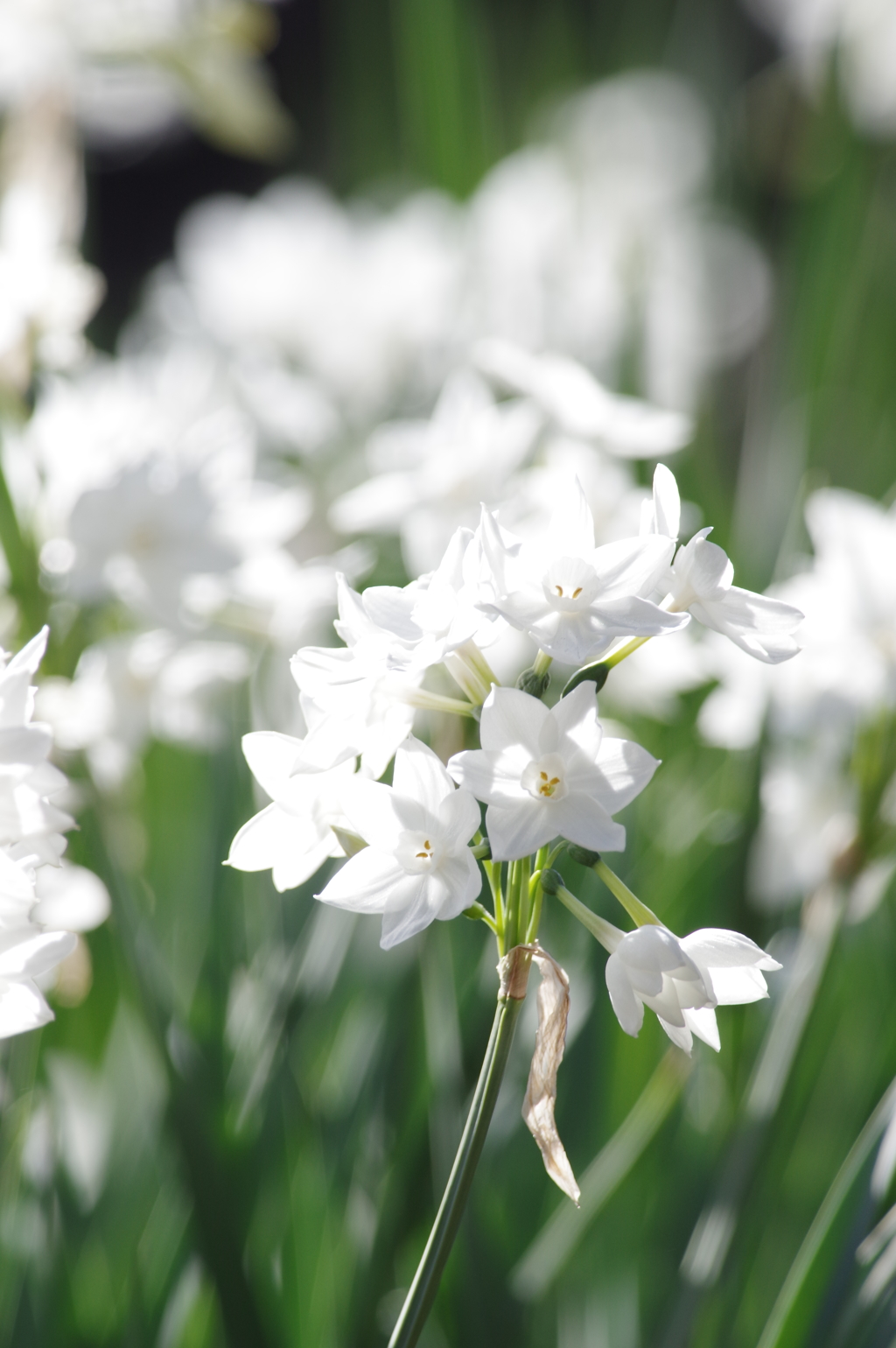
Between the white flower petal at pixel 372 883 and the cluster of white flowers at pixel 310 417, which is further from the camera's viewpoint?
the cluster of white flowers at pixel 310 417

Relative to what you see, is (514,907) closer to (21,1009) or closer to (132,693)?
(21,1009)

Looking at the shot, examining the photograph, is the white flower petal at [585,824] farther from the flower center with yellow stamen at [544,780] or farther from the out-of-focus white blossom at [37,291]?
the out-of-focus white blossom at [37,291]

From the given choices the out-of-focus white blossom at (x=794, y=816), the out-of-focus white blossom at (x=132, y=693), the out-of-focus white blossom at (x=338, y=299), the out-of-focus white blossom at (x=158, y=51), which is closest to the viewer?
the out-of-focus white blossom at (x=132, y=693)

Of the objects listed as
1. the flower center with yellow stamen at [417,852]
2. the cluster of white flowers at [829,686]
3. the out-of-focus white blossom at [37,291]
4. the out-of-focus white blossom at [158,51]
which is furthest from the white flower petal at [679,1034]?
the out-of-focus white blossom at [158,51]

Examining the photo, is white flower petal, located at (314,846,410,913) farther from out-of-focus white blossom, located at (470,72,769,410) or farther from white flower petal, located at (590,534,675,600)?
out-of-focus white blossom, located at (470,72,769,410)

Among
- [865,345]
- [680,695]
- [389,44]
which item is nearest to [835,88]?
[865,345]

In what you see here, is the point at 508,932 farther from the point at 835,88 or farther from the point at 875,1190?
the point at 835,88
